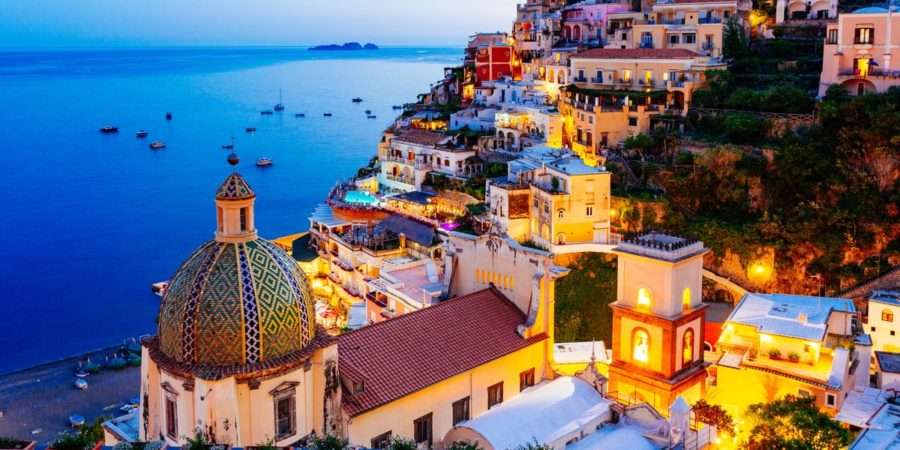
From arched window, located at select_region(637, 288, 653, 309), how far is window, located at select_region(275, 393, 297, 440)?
1075cm

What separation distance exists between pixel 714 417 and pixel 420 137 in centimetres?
3898

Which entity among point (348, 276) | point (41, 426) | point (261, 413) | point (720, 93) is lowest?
point (41, 426)

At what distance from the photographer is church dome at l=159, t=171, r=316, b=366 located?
16.0 m

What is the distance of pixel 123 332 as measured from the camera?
1933 inches

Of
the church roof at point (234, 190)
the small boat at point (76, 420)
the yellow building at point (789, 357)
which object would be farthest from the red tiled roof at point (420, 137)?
the church roof at point (234, 190)

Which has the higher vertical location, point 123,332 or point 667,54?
point 667,54

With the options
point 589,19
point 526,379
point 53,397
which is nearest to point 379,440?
point 526,379

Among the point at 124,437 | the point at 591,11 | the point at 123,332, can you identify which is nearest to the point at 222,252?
the point at 124,437

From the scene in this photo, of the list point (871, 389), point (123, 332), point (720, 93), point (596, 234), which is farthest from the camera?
point (123, 332)

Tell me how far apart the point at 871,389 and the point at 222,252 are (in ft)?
56.6

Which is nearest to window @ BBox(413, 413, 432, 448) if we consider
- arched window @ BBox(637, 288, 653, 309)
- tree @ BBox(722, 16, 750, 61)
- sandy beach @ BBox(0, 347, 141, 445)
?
arched window @ BBox(637, 288, 653, 309)

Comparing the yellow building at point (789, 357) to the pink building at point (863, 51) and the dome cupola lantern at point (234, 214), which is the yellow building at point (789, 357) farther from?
the pink building at point (863, 51)

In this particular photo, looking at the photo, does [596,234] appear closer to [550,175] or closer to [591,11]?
[550,175]

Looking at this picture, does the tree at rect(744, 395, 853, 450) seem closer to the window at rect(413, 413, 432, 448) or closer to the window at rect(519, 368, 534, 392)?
the window at rect(519, 368, 534, 392)
